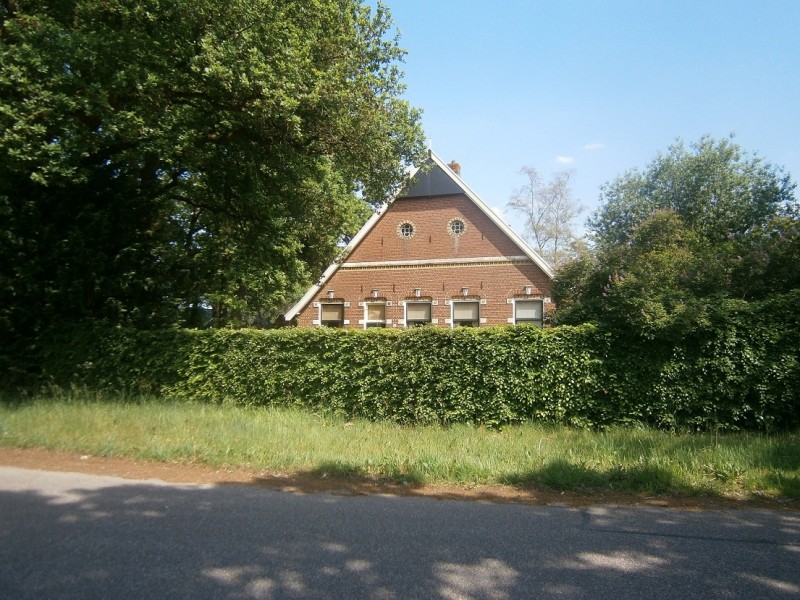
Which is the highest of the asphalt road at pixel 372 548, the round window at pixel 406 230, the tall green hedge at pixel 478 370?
the round window at pixel 406 230

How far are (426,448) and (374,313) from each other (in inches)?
602

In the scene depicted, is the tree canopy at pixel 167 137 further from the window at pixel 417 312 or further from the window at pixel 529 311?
the window at pixel 529 311

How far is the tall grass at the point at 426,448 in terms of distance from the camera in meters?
6.80

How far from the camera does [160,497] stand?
19.8 ft

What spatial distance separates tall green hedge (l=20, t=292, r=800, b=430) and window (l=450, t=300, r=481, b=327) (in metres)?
11.2

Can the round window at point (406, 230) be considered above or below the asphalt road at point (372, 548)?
above

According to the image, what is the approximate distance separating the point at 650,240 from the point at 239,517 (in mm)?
13882

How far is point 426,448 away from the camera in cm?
818

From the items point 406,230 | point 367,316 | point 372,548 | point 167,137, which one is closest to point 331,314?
point 367,316

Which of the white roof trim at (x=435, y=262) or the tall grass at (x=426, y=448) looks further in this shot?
the white roof trim at (x=435, y=262)

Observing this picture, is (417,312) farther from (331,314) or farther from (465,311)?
(331,314)

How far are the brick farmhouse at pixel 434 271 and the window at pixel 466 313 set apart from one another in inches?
1.6

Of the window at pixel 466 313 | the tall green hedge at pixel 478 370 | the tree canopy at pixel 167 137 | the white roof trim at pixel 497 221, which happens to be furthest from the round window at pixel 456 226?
the tall green hedge at pixel 478 370

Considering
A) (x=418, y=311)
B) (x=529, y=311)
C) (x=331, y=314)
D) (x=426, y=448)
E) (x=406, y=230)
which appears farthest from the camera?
(x=331, y=314)
